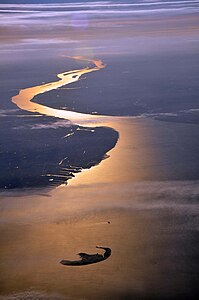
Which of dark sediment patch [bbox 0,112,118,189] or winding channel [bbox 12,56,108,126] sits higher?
winding channel [bbox 12,56,108,126]

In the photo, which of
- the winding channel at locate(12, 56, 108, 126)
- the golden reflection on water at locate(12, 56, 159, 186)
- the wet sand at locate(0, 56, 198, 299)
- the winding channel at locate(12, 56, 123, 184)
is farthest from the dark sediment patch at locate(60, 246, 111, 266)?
the winding channel at locate(12, 56, 108, 126)

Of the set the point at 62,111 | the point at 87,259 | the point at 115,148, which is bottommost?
the point at 87,259

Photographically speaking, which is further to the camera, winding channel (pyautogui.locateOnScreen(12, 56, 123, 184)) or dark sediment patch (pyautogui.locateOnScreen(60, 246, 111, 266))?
winding channel (pyautogui.locateOnScreen(12, 56, 123, 184))

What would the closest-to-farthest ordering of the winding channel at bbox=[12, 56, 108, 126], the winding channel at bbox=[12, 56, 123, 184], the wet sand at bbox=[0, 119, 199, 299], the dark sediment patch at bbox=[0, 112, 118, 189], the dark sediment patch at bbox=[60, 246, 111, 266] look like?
the wet sand at bbox=[0, 119, 199, 299]
the dark sediment patch at bbox=[60, 246, 111, 266]
the dark sediment patch at bbox=[0, 112, 118, 189]
the winding channel at bbox=[12, 56, 123, 184]
the winding channel at bbox=[12, 56, 108, 126]

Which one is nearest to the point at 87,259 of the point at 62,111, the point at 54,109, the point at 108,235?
the point at 108,235

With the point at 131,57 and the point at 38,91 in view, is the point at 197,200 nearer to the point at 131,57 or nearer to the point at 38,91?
the point at 38,91

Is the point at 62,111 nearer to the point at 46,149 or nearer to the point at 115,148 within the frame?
the point at 46,149

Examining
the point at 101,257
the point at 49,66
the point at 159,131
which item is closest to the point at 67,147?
the point at 159,131

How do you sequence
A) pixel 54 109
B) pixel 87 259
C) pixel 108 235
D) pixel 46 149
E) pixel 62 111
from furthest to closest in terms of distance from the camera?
pixel 54 109 < pixel 62 111 < pixel 46 149 < pixel 108 235 < pixel 87 259

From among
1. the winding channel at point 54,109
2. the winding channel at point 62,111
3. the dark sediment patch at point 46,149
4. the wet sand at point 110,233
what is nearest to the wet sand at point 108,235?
the wet sand at point 110,233

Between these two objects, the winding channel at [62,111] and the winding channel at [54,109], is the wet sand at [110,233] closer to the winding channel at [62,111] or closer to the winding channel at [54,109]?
the winding channel at [62,111]

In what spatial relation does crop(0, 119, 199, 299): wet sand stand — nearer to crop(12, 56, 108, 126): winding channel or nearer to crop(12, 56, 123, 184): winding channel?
crop(12, 56, 123, 184): winding channel
